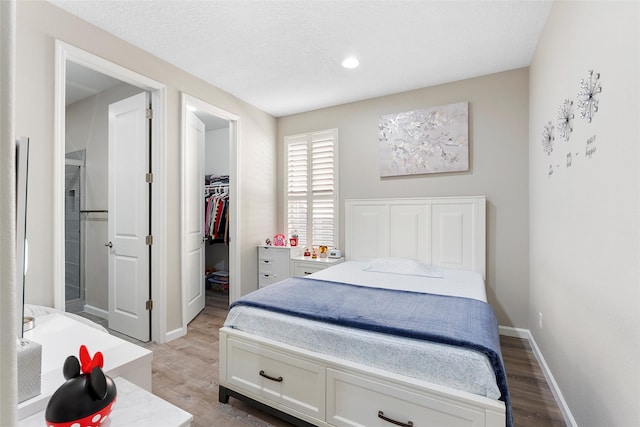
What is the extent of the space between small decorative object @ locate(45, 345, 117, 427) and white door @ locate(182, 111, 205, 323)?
2.38 meters

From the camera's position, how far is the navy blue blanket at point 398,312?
141 centimetres

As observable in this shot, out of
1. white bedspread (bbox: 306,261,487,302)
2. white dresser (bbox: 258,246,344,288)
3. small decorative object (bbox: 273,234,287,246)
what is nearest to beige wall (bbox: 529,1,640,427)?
white bedspread (bbox: 306,261,487,302)

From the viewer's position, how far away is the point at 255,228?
408 cm

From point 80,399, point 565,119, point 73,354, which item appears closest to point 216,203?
point 73,354

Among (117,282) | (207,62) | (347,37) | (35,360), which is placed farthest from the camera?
(117,282)

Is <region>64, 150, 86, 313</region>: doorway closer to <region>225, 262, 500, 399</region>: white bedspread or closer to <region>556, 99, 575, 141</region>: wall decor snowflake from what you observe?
<region>225, 262, 500, 399</region>: white bedspread

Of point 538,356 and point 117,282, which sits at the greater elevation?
point 117,282

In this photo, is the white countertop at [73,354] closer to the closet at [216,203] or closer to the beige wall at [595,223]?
the beige wall at [595,223]

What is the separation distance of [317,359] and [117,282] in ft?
8.42

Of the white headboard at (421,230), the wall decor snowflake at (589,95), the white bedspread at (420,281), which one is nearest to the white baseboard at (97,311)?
the white bedspread at (420,281)

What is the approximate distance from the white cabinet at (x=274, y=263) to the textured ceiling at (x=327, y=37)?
2.01 meters

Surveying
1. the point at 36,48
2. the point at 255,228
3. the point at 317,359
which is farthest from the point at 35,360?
the point at 255,228

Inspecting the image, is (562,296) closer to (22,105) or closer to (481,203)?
(481,203)

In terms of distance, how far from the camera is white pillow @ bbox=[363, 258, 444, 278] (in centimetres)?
284
